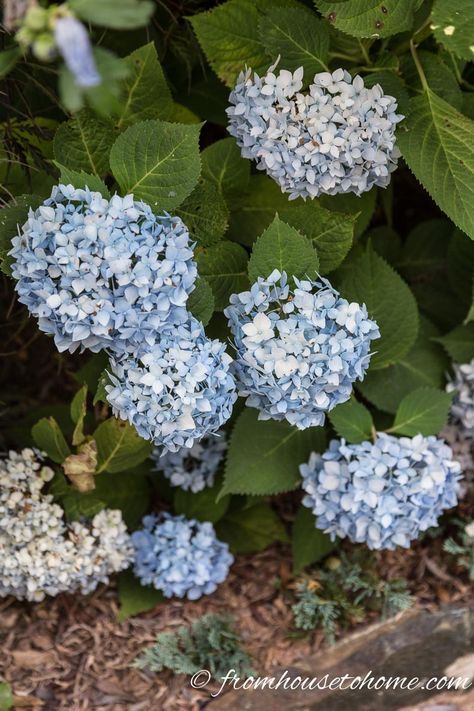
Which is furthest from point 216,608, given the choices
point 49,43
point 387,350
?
point 49,43

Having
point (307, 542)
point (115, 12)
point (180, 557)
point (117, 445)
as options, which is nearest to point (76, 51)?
point (115, 12)

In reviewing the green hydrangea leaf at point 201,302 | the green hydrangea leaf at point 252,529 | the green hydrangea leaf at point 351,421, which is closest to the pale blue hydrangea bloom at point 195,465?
the green hydrangea leaf at point 252,529

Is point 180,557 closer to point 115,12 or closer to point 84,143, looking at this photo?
point 84,143

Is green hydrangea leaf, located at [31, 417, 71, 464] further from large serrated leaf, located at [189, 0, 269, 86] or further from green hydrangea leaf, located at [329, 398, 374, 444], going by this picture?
large serrated leaf, located at [189, 0, 269, 86]

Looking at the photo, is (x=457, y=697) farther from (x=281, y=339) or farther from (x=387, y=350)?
(x=281, y=339)

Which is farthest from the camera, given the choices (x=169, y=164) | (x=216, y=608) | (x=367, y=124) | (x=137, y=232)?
(x=216, y=608)

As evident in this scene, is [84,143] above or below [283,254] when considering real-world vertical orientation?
above

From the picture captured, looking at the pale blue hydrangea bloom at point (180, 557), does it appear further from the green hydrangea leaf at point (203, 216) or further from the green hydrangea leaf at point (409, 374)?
the green hydrangea leaf at point (203, 216)
